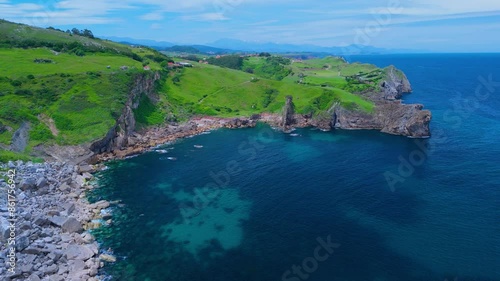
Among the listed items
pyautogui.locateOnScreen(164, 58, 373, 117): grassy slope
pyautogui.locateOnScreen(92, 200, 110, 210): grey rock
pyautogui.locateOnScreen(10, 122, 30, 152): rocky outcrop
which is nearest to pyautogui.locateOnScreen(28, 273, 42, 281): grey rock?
pyautogui.locateOnScreen(92, 200, 110, 210): grey rock

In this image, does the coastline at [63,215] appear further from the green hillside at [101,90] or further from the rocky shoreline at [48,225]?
the green hillside at [101,90]

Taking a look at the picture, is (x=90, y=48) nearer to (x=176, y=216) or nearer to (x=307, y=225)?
(x=176, y=216)

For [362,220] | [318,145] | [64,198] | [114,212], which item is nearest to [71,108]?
[64,198]

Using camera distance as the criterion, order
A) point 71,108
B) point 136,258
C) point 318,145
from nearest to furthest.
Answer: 1. point 136,258
2. point 71,108
3. point 318,145

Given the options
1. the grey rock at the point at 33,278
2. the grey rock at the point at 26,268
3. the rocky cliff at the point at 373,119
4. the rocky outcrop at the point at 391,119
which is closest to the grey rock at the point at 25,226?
the grey rock at the point at 26,268

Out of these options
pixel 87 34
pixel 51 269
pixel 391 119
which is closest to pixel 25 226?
pixel 51 269

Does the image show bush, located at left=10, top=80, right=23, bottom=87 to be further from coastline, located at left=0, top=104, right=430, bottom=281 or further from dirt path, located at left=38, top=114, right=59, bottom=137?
coastline, located at left=0, top=104, right=430, bottom=281

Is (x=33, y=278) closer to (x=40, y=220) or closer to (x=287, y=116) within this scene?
(x=40, y=220)

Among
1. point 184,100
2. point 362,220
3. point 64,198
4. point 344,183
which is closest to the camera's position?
point 362,220
